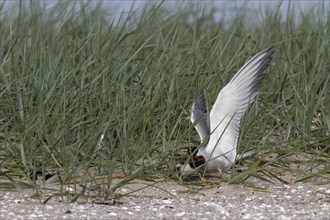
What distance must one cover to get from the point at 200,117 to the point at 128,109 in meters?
0.50

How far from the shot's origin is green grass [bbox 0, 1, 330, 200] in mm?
5141

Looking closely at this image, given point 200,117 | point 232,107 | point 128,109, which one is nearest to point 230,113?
point 232,107

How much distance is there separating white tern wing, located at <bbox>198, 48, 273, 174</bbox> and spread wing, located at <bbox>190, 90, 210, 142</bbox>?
45mm

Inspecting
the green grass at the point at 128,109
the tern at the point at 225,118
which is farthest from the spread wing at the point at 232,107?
the green grass at the point at 128,109

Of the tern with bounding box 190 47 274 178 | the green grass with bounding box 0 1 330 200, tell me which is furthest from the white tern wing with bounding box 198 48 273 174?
the green grass with bounding box 0 1 330 200

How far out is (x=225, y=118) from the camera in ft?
17.2

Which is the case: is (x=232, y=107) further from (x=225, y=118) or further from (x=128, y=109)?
(x=128, y=109)

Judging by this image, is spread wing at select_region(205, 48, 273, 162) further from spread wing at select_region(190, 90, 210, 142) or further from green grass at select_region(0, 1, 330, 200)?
green grass at select_region(0, 1, 330, 200)

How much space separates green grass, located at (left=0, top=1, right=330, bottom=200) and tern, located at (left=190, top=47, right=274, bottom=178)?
0.11 m

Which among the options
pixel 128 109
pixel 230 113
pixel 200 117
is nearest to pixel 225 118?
pixel 230 113

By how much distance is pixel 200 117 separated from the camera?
514cm

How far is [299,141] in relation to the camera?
5805mm

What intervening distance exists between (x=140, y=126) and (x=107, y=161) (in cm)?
60

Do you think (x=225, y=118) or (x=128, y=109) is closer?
(x=225, y=118)
